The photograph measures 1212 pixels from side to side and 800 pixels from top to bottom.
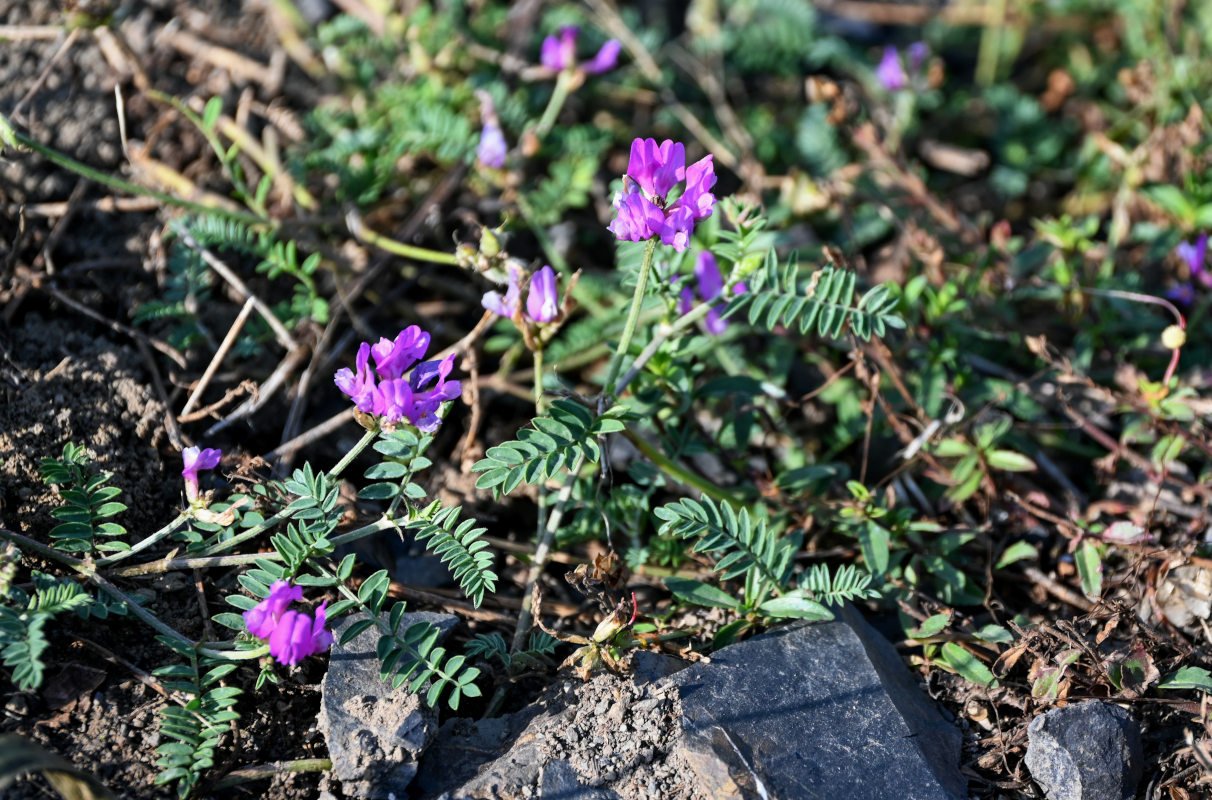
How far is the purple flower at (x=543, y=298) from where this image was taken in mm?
2311

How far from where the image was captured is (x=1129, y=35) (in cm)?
418

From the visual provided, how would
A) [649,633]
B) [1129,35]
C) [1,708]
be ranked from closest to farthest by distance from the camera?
[1,708] → [649,633] → [1129,35]

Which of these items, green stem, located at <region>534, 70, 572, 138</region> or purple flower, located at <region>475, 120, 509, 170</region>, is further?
green stem, located at <region>534, 70, 572, 138</region>

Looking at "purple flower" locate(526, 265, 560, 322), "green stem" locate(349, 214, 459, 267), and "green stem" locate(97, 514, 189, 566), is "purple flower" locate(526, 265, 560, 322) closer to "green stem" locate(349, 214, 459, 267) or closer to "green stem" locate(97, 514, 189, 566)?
"green stem" locate(349, 214, 459, 267)

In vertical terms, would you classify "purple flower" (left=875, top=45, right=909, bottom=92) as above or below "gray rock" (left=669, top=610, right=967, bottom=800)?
above

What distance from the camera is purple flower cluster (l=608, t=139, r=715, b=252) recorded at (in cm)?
208

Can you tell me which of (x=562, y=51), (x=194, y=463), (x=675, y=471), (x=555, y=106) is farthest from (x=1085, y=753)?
(x=562, y=51)

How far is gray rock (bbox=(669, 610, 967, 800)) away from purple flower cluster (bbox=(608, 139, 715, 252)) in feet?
3.11

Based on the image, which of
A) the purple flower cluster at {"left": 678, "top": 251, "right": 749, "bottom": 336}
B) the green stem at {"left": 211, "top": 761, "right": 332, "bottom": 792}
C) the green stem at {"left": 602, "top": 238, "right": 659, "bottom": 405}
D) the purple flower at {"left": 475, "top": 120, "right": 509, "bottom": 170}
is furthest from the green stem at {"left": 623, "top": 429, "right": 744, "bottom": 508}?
the purple flower at {"left": 475, "top": 120, "right": 509, "bottom": 170}

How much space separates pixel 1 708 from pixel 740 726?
5.05 ft

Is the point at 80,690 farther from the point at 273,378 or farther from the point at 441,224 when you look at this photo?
the point at 441,224

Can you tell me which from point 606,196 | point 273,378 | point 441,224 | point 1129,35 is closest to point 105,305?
point 273,378

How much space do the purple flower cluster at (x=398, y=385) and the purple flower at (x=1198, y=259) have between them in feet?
8.07

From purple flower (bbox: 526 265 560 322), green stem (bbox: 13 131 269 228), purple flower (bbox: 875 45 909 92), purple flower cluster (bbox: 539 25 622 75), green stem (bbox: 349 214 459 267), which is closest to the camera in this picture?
purple flower (bbox: 526 265 560 322)
